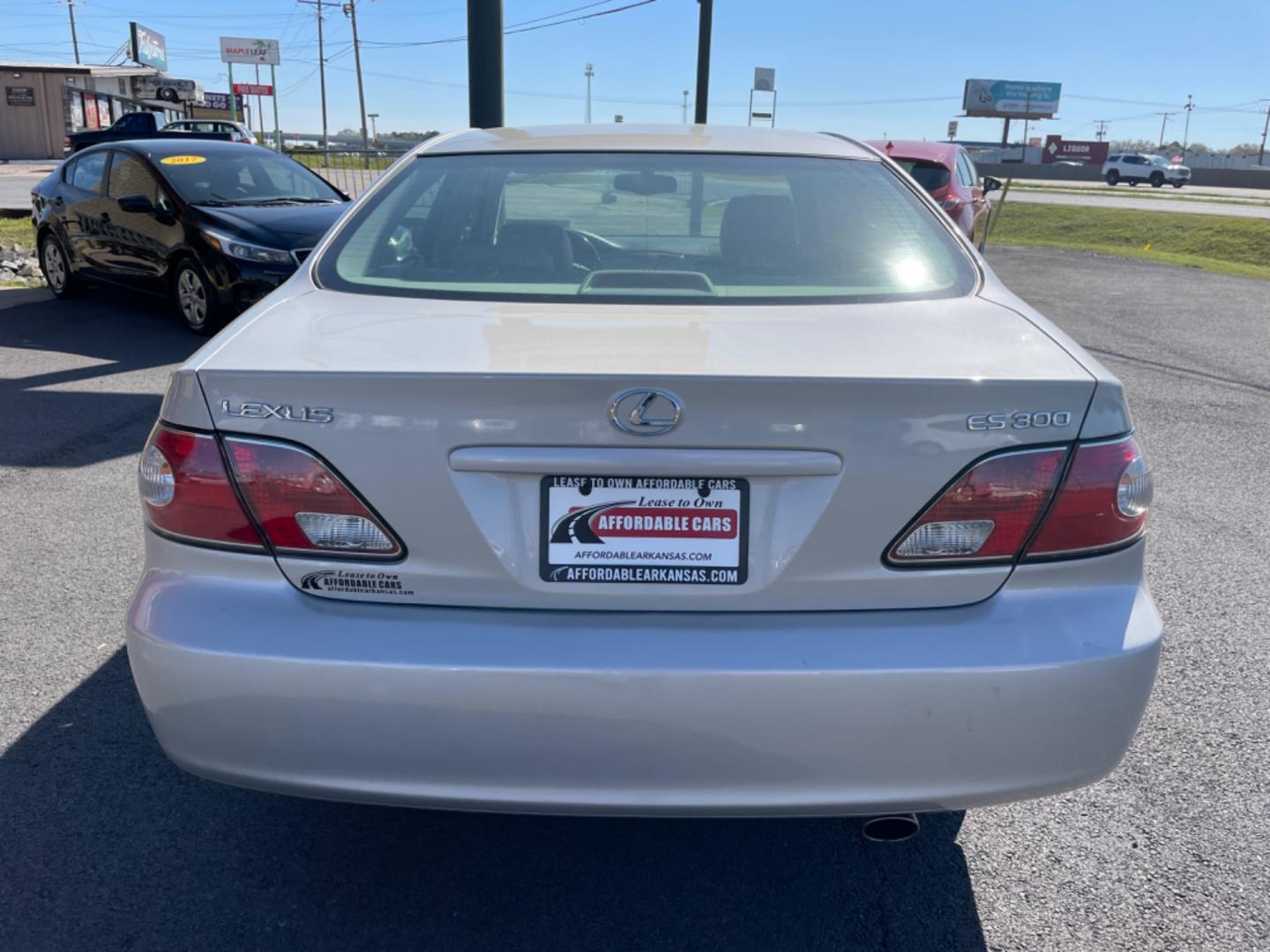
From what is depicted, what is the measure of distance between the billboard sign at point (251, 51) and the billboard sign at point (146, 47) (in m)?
4.77

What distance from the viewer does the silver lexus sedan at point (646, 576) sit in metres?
1.96

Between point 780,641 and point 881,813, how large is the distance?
379 mm

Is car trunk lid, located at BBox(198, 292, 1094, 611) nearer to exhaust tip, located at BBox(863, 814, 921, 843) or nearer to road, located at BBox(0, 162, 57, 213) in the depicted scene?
exhaust tip, located at BBox(863, 814, 921, 843)

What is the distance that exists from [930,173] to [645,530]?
38.7 ft

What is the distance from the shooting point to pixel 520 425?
6.41 feet

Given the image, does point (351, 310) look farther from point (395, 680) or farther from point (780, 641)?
point (780, 641)

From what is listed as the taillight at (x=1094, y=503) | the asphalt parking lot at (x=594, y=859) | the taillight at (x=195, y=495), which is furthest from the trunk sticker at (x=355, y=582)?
the taillight at (x=1094, y=503)

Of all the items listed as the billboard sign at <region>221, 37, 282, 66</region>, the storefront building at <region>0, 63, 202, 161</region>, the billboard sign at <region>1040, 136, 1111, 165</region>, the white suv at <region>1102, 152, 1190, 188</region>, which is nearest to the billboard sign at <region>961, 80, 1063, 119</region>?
the billboard sign at <region>1040, 136, 1111, 165</region>

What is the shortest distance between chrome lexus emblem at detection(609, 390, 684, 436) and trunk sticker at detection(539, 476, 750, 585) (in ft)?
0.30

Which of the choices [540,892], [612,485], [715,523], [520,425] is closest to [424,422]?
[520,425]

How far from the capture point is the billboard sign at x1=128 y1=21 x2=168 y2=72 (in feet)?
224

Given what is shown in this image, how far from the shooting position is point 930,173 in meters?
12.8

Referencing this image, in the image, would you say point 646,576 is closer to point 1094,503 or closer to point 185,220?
point 1094,503

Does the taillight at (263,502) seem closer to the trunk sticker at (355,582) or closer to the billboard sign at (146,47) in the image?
the trunk sticker at (355,582)
